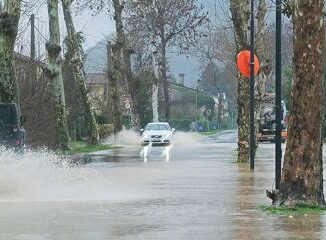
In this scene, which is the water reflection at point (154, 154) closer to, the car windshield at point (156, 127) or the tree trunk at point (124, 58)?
the car windshield at point (156, 127)

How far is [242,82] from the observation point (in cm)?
2827

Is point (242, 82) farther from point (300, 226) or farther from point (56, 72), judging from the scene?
point (300, 226)

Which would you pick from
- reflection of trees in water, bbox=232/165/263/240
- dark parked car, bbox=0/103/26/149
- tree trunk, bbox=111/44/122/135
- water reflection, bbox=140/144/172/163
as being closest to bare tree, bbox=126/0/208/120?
tree trunk, bbox=111/44/122/135

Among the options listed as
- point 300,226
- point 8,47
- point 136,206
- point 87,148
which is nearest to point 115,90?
point 87,148

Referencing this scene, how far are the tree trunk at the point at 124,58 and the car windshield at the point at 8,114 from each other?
29.5m

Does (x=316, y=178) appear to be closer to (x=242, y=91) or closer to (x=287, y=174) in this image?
(x=287, y=174)

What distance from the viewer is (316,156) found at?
13.1 metres

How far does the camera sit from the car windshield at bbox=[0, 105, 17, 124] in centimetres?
2353

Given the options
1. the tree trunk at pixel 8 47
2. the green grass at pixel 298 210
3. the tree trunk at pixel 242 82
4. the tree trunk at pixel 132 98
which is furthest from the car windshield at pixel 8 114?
the tree trunk at pixel 132 98

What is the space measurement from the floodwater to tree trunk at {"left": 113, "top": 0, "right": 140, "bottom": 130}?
31.4 meters

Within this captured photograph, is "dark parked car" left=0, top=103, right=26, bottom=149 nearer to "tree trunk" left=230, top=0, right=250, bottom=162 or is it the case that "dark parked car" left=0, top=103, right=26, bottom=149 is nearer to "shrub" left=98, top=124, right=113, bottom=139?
"tree trunk" left=230, top=0, right=250, bottom=162

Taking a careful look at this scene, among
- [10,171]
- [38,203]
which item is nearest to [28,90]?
[10,171]

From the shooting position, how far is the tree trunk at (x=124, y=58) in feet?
176

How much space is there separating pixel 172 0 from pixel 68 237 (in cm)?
5864
